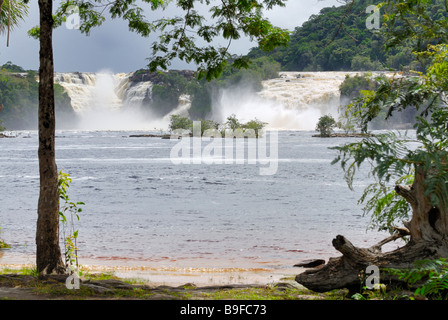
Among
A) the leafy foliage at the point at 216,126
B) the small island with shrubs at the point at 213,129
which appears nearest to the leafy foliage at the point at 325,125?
the leafy foliage at the point at 216,126

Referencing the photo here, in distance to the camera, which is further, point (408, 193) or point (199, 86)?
point (199, 86)

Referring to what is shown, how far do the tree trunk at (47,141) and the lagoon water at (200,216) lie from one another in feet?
11.5

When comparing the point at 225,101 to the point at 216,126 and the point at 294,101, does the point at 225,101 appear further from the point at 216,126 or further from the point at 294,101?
the point at 216,126

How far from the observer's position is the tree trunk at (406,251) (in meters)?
5.13

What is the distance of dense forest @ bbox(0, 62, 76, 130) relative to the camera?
13621 centimetres

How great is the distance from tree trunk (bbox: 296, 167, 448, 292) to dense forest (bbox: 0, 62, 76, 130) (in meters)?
130

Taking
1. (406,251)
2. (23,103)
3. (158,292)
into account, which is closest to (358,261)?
(406,251)

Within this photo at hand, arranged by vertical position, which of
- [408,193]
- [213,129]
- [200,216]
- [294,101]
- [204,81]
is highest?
[204,81]

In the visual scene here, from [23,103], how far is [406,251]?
500 ft

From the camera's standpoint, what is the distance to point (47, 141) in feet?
20.2

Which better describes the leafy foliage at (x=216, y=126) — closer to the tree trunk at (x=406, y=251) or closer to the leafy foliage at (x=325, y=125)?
the leafy foliage at (x=325, y=125)

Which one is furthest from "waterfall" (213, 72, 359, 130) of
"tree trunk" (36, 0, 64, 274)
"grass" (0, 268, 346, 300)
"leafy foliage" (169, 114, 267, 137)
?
"grass" (0, 268, 346, 300)

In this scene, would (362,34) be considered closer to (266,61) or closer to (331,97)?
(331,97)
